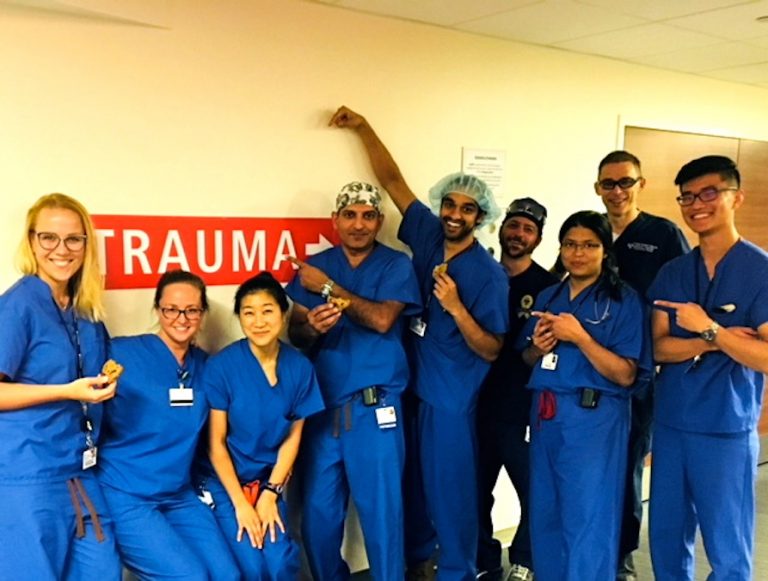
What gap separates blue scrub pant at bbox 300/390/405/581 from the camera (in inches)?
95.3

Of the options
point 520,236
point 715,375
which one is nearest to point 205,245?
point 520,236

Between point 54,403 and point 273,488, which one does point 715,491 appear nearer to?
point 273,488

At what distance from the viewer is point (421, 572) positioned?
9.26ft

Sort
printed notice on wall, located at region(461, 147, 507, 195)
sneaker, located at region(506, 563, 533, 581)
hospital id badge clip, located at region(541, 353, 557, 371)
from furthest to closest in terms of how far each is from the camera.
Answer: printed notice on wall, located at region(461, 147, 507, 195) < sneaker, located at region(506, 563, 533, 581) < hospital id badge clip, located at region(541, 353, 557, 371)

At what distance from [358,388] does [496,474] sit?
825mm

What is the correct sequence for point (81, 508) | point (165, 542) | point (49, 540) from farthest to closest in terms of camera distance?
point (165, 542) < point (81, 508) < point (49, 540)

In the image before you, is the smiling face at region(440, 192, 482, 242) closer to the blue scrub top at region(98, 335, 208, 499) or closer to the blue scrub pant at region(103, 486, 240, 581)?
the blue scrub top at region(98, 335, 208, 499)

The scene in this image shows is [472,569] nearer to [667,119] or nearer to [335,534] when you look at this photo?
[335,534]

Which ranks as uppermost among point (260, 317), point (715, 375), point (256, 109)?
point (256, 109)

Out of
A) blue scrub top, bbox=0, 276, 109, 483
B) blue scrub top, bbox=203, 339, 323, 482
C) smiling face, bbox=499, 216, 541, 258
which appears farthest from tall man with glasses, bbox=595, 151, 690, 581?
blue scrub top, bbox=0, 276, 109, 483

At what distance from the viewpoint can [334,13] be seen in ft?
8.28

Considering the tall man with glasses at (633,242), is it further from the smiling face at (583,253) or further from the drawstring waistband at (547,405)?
Result: the drawstring waistband at (547,405)

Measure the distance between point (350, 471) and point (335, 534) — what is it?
263 millimetres

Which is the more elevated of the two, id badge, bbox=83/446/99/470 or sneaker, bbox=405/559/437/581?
id badge, bbox=83/446/99/470
